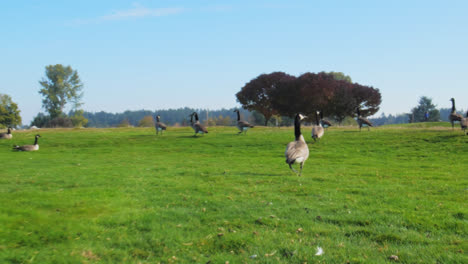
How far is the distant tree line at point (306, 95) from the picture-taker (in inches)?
3142

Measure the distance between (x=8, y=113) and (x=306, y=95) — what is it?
7748cm

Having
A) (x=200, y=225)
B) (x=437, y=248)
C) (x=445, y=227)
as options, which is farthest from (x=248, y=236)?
(x=445, y=227)

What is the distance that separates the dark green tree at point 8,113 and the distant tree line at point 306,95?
2379 inches

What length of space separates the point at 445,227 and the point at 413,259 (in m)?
2.48

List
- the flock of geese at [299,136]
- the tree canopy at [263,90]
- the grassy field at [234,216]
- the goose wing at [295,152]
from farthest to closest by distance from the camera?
the tree canopy at [263,90], the flock of geese at [299,136], the goose wing at [295,152], the grassy field at [234,216]

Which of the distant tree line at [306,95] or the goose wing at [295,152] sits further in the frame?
the distant tree line at [306,95]

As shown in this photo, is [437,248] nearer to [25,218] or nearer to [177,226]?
[177,226]

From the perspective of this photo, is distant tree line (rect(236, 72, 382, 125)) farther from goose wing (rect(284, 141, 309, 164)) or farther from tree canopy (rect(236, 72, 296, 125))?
goose wing (rect(284, 141, 309, 164))

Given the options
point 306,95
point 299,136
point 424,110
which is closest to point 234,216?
point 299,136

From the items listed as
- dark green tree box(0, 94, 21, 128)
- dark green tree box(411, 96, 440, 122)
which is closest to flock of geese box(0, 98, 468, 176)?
dark green tree box(0, 94, 21, 128)

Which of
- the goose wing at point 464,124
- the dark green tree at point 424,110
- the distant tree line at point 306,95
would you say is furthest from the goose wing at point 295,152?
the dark green tree at point 424,110

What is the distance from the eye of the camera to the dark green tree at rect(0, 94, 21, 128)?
3671 inches

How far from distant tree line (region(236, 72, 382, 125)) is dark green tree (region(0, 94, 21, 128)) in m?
60.4

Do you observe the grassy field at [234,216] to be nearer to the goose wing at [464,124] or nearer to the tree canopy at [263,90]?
the goose wing at [464,124]
